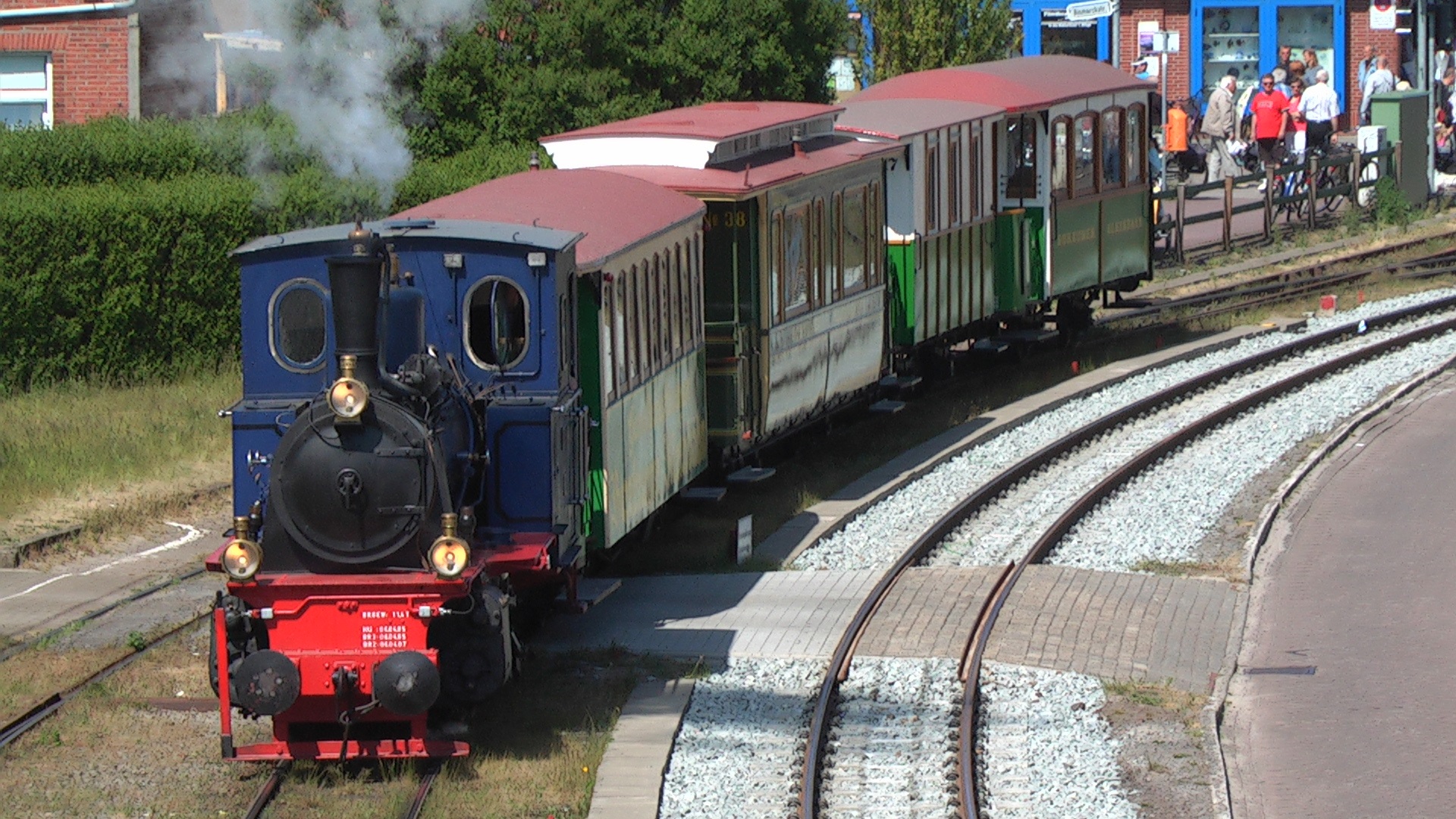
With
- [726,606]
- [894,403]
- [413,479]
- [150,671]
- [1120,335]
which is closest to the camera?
[413,479]

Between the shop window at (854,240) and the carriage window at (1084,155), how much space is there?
5018 millimetres

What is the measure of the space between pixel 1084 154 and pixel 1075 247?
98 centimetres

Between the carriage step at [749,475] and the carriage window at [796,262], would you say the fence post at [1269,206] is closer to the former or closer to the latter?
the carriage window at [796,262]

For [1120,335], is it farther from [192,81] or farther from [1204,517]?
[192,81]

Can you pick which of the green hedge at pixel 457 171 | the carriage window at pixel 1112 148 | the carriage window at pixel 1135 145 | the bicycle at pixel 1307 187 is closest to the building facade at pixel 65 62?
the green hedge at pixel 457 171

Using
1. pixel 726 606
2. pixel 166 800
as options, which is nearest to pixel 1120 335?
pixel 726 606

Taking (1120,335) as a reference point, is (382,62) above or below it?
above

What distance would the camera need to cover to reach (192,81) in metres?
23.6

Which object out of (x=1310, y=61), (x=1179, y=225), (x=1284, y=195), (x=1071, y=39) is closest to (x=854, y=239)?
(x=1179, y=225)

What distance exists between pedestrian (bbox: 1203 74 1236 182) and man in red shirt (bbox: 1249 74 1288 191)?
444mm

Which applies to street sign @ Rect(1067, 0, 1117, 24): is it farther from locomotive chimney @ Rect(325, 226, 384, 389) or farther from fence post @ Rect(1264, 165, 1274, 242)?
locomotive chimney @ Rect(325, 226, 384, 389)

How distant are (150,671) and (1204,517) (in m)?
7.61

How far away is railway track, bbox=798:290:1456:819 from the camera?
9.03 meters

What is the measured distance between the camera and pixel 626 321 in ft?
37.2
